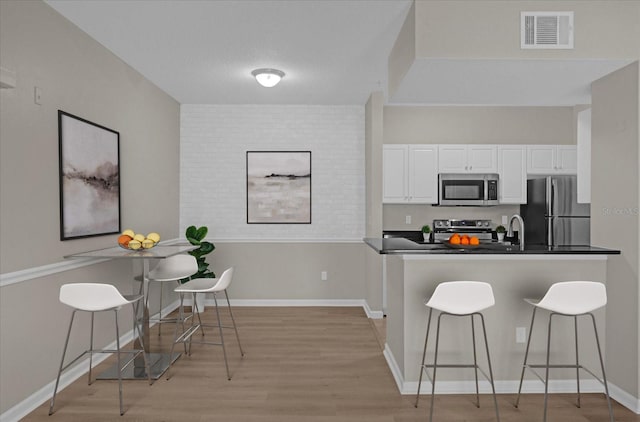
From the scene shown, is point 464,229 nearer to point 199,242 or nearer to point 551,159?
point 551,159

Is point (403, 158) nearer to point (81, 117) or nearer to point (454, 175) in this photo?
point (454, 175)

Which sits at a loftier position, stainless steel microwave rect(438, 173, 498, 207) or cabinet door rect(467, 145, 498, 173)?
cabinet door rect(467, 145, 498, 173)

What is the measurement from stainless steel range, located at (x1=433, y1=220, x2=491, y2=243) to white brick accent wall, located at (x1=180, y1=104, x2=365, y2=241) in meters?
1.08

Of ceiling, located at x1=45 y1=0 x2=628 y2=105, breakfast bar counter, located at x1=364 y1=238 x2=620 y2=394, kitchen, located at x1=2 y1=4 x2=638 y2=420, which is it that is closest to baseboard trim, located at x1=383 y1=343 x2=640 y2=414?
breakfast bar counter, located at x1=364 y1=238 x2=620 y2=394

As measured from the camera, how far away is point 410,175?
18.2 feet

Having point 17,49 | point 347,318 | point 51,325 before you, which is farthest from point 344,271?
point 17,49

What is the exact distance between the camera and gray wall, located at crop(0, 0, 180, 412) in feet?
8.71

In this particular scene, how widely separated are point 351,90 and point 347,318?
2729mm

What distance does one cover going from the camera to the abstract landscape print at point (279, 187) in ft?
18.9

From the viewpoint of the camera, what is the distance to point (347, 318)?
5.18 metres

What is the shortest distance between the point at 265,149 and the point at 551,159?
3.74 metres

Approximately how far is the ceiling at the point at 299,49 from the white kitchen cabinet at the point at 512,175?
1.69 meters

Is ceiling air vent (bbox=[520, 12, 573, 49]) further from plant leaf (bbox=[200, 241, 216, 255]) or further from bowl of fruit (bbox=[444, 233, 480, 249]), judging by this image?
plant leaf (bbox=[200, 241, 216, 255])

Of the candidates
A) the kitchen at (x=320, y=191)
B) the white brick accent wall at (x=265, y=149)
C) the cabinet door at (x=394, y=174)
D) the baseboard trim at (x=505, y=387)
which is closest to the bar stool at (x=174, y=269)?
the kitchen at (x=320, y=191)
